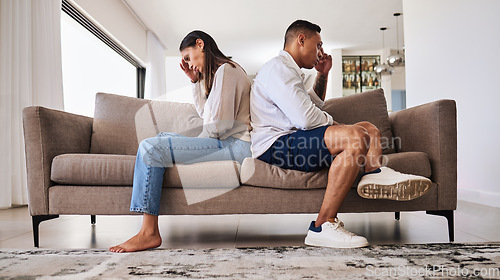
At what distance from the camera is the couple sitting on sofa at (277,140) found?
5.36 feet

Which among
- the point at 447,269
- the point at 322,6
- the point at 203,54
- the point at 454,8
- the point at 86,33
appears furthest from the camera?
the point at 322,6

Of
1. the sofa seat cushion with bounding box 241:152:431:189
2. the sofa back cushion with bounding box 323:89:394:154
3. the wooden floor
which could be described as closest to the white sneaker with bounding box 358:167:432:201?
the sofa seat cushion with bounding box 241:152:431:189

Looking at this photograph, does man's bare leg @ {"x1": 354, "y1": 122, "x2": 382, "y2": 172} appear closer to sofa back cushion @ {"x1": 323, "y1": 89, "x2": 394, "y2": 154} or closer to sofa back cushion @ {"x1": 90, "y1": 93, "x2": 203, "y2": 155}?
sofa back cushion @ {"x1": 323, "y1": 89, "x2": 394, "y2": 154}

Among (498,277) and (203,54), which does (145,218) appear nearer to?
(203,54)

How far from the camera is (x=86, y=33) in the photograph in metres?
5.22

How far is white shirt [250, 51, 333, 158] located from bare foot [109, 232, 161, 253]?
0.56 meters

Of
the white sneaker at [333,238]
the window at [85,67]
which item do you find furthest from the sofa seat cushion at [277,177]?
the window at [85,67]

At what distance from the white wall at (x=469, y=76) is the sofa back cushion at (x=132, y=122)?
2.42 meters

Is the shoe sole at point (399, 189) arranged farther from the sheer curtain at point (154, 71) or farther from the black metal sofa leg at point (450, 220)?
the sheer curtain at point (154, 71)

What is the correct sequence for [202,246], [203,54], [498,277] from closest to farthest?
[498,277] < [202,246] < [203,54]

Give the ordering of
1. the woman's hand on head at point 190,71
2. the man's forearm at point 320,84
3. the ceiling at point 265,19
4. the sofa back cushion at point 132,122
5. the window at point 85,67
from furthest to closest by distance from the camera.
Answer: the ceiling at point 265,19 < the window at point 85,67 < the sofa back cushion at point 132,122 < the man's forearm at point 320,84 < the woman's hand on head at point 190,71

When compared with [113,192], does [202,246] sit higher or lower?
lower

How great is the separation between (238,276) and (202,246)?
0.57m

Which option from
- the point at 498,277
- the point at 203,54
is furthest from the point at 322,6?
the point at 498,277
